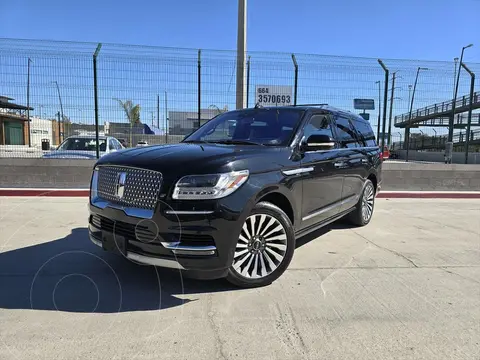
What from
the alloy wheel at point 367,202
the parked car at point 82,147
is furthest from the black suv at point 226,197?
the parked car at point 82,147

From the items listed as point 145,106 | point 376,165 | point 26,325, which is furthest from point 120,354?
point 145,106

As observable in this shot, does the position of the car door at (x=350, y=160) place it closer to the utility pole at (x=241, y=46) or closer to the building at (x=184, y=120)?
the utility pole at (x=241, y=46)

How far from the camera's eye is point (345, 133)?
576 cm

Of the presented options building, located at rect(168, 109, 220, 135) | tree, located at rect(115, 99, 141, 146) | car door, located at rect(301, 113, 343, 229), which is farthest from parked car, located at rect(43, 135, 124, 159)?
car door, located at rect(301, 113, 343, 229)

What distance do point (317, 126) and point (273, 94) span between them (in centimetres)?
594

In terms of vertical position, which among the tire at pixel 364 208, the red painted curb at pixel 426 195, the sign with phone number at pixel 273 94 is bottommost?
the red painted curb at pixel 426 195

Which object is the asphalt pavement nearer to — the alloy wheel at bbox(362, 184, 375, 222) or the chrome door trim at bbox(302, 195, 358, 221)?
the chrome door trim at bbox(302, 195, 358, 221)

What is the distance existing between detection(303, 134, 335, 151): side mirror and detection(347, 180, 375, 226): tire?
2.20 metres

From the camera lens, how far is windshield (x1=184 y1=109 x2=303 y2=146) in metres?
4.48

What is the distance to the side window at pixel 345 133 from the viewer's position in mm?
5522

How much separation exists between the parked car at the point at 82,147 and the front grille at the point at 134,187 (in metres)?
7.32

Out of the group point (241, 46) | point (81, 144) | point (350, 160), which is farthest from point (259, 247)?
point (81, 144)

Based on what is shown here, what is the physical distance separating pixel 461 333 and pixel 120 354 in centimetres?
263

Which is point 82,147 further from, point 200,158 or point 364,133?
point 200,158
